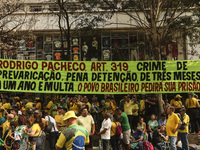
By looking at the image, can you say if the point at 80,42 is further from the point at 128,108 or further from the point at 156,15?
the point at 128,108

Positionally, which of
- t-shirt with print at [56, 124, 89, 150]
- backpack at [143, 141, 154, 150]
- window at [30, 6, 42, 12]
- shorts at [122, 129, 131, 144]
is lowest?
backpack at [143, 141, 154, 150]

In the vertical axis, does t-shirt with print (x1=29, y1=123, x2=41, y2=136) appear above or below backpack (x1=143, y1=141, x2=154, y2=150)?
above

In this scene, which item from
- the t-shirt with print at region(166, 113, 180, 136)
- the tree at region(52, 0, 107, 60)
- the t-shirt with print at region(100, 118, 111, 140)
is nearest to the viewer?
the t-shirt with print at region(166, 113, 180, 136)

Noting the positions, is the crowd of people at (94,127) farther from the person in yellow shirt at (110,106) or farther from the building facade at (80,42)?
the building facade at (80,42)

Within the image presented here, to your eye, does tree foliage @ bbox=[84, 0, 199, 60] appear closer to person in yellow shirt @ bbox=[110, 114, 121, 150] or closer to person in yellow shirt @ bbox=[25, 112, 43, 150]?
person in yellow shirt @ bbox=[110, 114, 121, 150]

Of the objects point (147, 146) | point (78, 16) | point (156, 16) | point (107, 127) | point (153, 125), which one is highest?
point (78, 16)

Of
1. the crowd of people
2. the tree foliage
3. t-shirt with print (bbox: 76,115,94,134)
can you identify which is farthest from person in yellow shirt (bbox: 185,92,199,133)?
t-shirt with print (bbox: 76,115,94,134)

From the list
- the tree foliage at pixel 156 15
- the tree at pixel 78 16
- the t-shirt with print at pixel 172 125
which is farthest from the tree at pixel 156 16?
the t-shirt with print at pixel 172 125

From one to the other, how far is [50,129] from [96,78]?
256 cm

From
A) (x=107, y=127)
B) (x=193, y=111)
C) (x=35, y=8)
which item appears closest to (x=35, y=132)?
(x=107, y=127)

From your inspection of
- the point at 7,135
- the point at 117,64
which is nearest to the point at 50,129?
the point at 7,135

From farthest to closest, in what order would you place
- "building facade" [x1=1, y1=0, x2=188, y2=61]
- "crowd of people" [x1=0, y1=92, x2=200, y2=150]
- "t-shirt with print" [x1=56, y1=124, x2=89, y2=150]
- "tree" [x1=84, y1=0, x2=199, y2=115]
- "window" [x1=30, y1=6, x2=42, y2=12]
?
"window" [x1=30, y1=6, x2=42, y2=12]
"building facade" [x1=1, y1=0, x2=188, y2=61]
"tree" [x1=84, y1=0, x2=199, y2=115]
"crowd of people" [x1=0, y1=92, x2=200, y2=150]
"t-shirt with print" [x1=56, y1=124, x2=89, y2=150]

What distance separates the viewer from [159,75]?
11.4 m

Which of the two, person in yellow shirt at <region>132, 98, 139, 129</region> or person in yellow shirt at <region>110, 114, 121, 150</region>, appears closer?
person in yellow shirt at <region>110, 114, 121, 150</region>
